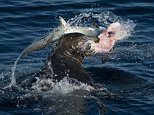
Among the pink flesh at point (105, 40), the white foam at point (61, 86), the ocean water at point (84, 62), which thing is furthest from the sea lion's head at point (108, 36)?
the white foam at point (61, 86)

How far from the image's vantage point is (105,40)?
11.3 meters

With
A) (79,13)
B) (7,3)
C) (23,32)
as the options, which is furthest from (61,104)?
(7,3)

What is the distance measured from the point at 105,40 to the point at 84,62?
1888 millimetres

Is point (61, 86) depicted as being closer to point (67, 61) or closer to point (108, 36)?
point (67, 61)

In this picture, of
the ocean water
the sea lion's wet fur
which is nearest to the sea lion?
the sea lion's wet fur

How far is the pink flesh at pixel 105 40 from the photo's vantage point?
11.3 meters

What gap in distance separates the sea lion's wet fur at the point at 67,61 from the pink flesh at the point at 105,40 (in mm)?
242

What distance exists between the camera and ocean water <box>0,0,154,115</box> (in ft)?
33.5

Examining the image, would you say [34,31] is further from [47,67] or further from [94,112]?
[94,112]

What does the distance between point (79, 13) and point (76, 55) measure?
14.7 ft

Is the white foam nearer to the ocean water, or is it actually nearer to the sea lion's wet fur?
the ocean water

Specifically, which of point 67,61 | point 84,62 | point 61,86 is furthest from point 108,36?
point 84,62

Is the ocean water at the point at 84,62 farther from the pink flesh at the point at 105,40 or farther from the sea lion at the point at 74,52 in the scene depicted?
the pink flesh at the point at 105,40

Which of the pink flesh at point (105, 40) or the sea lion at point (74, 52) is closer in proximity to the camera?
the sea lion at point (74, 52)
